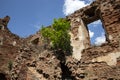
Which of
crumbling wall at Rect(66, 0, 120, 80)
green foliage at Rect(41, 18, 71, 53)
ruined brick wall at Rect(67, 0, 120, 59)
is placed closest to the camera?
crumbling wall at Rect(66, 0, 120, 80)

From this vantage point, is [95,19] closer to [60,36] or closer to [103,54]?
[60,36]

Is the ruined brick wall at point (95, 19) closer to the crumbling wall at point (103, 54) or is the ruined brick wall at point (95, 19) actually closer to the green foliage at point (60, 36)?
the crumbling wall at point (103, 54)

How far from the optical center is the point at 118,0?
9.77 metres

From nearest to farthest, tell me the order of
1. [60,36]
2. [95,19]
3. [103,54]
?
[103,54] < [60,36] < [95,19]

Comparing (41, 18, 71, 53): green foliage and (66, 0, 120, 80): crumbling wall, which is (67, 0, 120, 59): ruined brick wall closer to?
(66, 0, 120, 80): crumbling wall

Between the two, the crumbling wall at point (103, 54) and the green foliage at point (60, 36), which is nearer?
the crumbling wall at point (103, 54)

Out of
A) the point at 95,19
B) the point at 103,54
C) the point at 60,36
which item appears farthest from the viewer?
the point at 95,19

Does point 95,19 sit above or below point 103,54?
above

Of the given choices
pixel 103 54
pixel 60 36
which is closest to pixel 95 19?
pixel 60 36

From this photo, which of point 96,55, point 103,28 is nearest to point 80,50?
point 96,55

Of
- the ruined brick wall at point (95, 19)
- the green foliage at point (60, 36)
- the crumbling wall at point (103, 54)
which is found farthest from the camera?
the green foliage at point (60, 36)

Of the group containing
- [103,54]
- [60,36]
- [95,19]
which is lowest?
[103,54]

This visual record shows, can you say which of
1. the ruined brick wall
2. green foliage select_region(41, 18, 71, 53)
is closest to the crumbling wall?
the ruined brick wall

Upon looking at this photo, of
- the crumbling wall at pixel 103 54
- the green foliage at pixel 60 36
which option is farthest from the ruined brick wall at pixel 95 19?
the green foliage at pixel 60 36
